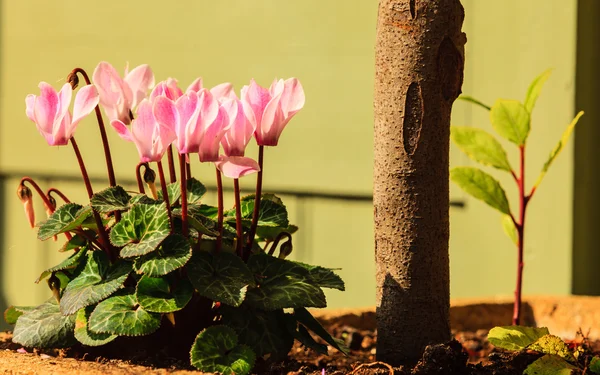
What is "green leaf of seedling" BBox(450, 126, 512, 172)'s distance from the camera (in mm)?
1689

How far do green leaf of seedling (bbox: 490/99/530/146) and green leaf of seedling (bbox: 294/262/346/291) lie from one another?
0.45m

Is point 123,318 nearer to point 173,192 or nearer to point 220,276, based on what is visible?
point 220,276

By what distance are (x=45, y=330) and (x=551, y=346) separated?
0.72 m

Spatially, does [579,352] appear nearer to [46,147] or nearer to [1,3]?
[46,147]

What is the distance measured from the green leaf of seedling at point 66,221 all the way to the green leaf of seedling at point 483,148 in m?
0.68

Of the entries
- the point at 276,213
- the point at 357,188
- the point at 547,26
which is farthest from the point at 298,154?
the point at 276,213

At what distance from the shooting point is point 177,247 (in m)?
1.28

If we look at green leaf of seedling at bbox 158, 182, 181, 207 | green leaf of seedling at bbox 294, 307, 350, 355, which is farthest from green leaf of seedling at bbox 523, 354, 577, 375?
green leaf of seedling at bbox 158, 182, 181, 207

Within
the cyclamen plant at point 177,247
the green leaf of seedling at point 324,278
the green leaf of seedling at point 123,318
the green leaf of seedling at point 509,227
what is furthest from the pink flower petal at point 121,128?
the green leaf of seedling at point 509,227

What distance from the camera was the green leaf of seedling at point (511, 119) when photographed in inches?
64.7

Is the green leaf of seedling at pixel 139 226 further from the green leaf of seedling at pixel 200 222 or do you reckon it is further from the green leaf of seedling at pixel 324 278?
the green leaf of seedling at pixel 324 278

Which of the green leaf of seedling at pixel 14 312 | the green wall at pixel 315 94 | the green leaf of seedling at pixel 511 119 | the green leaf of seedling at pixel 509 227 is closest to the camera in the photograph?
the green leaf of seedling at pixel 14 312

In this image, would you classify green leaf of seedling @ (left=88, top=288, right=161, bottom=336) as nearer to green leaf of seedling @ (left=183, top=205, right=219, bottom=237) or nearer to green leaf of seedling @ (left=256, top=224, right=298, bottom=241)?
green leaf of seedling @ (left=183, top=205, right=219, bottom=237)

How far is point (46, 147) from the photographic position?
3.81m
